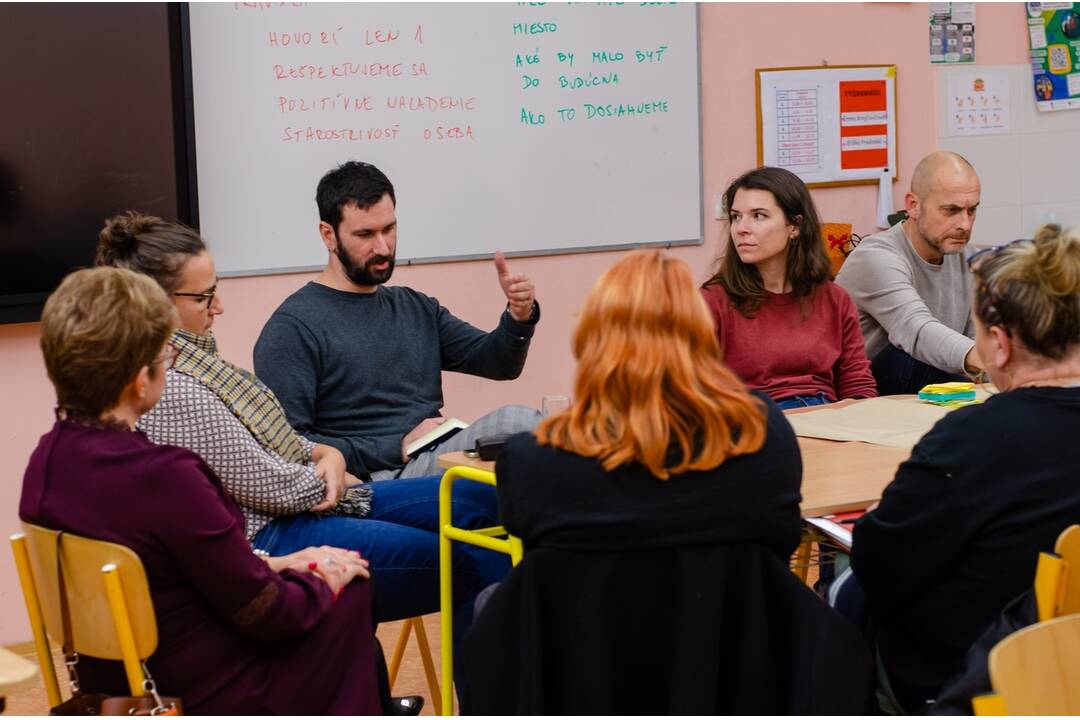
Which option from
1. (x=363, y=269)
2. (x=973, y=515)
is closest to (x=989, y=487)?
(x=973, y=515)

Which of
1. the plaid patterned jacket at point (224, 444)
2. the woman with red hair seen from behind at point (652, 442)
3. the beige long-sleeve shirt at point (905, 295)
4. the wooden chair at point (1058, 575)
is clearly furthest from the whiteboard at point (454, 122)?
the wooden chair at point (1058, 575)

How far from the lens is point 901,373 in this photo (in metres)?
3.60

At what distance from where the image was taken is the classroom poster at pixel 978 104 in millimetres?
4766

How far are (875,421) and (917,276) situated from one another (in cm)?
106

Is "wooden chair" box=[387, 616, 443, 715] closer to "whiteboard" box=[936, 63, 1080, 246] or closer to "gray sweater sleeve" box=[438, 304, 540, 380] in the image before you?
"gray sweater sleeve" box=[438, 304, 540, 380]

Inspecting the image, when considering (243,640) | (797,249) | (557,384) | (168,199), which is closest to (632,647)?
(243,640)

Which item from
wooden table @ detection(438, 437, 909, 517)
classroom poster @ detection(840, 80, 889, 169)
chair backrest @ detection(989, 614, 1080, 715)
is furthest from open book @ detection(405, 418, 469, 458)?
classroom poster @ detection(840, 80, 889, 169)

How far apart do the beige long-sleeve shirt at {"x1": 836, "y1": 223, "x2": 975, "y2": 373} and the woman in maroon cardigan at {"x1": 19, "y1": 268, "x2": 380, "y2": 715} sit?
2071 millimetres

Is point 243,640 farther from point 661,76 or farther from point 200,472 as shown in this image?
point 661,76

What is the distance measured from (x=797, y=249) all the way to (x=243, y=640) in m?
1.91

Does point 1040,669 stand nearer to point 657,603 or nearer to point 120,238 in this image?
point 657,603

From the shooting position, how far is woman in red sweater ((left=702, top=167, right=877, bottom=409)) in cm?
322

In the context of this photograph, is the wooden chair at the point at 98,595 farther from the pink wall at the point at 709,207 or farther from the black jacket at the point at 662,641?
the pink wall at the point at 709,207

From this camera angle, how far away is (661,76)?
167 inches
